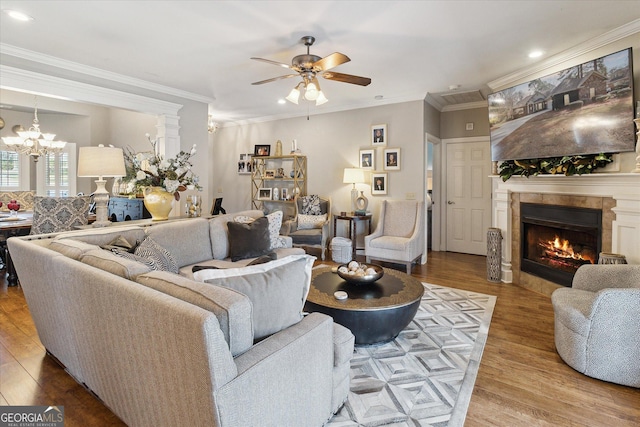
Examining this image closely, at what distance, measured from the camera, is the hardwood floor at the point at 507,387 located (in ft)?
6.05

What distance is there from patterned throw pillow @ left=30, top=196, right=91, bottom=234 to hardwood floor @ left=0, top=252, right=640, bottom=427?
3.64ft

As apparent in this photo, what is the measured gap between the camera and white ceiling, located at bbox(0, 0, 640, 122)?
8.39 ft

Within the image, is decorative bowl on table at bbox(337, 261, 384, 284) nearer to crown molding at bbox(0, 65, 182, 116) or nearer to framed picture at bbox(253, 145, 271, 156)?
crown molding at bbox(0, 65, 182, 116)

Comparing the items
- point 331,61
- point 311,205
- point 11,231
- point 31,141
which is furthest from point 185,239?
point 31,141

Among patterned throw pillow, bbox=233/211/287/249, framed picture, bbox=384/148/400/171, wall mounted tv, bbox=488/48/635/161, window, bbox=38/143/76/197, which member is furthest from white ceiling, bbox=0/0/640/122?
window, bbox=38/143/76/197

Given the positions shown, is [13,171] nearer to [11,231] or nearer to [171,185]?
[11,231]

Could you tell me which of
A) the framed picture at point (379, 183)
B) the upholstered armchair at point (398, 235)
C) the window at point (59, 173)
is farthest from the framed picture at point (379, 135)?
the window at point (59, 173)

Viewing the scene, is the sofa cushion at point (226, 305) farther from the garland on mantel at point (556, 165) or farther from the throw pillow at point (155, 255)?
the garland on mantel at point (556, 165)

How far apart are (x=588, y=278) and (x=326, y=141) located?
14.5 feet

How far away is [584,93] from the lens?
3.17 m

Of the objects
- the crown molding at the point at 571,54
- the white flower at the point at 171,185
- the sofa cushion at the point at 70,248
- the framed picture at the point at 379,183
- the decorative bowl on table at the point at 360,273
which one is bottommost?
the decorative bowl on table at the point at 360,273

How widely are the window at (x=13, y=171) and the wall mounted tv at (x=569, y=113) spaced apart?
9.20 m

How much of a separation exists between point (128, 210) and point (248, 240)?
333 cm

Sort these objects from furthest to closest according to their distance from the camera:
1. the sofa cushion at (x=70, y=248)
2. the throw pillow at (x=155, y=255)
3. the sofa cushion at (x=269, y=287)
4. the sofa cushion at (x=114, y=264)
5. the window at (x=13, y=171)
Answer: the window at (x=13, y=171) → the throw pillow at (x=155, y=255) → the sofa cushion at (x=70, y=248) → the sofa cushion at (x=114, y=264) → the sofa cushion at (x=269, y=287)
